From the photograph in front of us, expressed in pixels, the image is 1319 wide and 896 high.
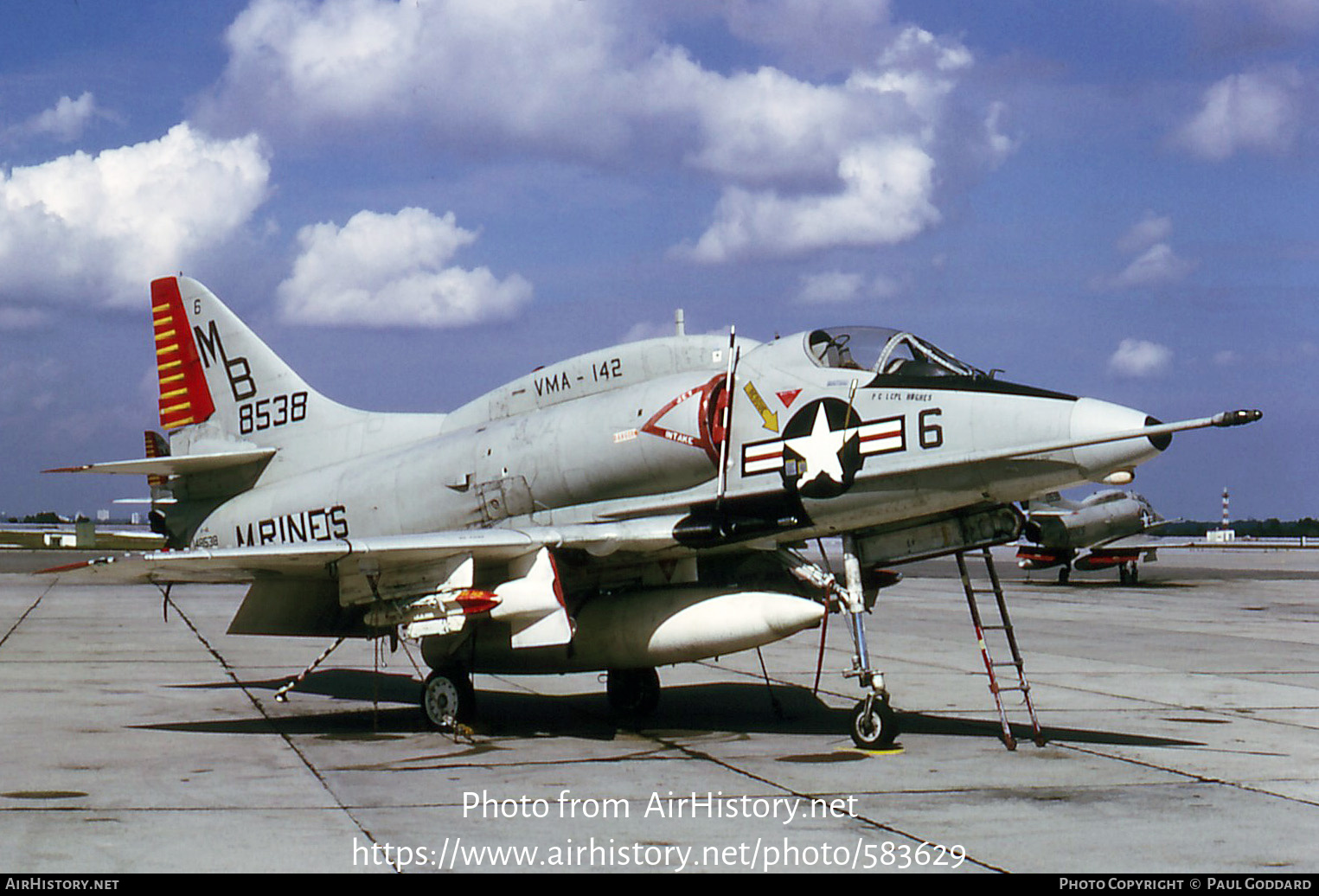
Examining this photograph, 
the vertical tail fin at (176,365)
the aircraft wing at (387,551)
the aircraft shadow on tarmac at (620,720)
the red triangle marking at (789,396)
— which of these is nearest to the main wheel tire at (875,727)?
the aircraft shadow on tarmac at (620,720)

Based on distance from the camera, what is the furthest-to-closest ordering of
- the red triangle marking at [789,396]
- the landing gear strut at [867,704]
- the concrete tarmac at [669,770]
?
1. the red triangle marking at [789,396]
2. the landing gear strut at [867,704]
3. the concrete tarmac at [669,770]

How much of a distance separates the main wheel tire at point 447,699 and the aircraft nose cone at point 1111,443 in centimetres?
550

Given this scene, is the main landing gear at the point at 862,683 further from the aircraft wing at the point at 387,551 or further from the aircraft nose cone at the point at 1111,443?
the aircraft nose cone at the point at 1111,443

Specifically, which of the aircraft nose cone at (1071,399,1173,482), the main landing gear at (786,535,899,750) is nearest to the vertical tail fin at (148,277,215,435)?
the main landing gear at (786,535,899,750)

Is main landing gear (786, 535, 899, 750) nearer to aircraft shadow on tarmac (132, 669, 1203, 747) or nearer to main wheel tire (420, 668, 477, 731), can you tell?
aircraft shadow on tarmac (132, 669, 1203, 747)

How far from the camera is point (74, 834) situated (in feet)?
23.4

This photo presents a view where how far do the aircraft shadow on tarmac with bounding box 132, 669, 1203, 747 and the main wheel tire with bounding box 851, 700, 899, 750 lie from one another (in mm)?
1032

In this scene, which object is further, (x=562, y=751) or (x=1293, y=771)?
(x=562, y=751)

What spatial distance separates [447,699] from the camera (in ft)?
38.0

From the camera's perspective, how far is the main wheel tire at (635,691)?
496 inches

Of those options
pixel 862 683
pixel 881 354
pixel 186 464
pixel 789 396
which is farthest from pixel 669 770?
pixel 186 464
